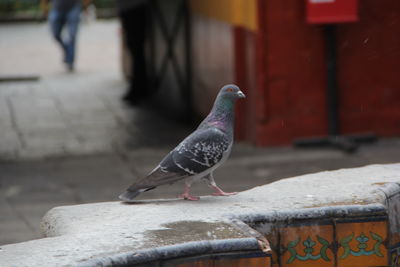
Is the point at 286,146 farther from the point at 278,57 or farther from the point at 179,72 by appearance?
the point at 179,72

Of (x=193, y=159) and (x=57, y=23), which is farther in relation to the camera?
(x=57, y=23)

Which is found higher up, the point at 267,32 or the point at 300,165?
the point at 267,32

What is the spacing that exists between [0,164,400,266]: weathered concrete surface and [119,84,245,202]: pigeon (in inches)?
4.0

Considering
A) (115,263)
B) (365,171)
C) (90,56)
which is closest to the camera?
(115,263)

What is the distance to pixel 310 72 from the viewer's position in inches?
402

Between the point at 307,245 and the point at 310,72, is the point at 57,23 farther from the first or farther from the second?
the point at 307,245

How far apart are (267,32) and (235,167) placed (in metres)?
1.36

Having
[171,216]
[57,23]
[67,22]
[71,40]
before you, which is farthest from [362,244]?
[67,22]

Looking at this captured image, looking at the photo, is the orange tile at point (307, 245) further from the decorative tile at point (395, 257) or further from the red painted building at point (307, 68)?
the red painted building at point (307, 68)

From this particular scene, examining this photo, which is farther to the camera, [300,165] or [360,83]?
[360,83]

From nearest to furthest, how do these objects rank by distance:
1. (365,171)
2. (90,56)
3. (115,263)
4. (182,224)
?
(115,263) < (182,224) < (365,171) < (90,56)

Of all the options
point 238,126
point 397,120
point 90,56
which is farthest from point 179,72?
point 90,56

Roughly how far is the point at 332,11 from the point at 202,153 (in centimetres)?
522

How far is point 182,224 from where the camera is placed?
4512 mm
